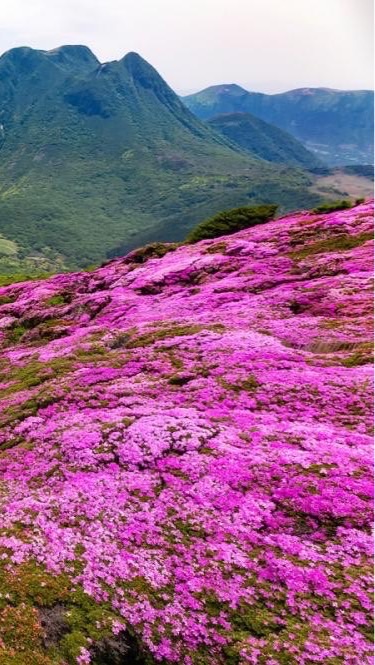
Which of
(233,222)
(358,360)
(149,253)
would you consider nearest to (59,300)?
(149,253)

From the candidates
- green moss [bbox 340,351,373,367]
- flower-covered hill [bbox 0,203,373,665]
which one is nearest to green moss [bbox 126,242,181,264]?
flower-covered hill [bbox 0,203,373,665]

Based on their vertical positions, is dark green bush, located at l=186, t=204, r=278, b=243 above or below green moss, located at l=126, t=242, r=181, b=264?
above

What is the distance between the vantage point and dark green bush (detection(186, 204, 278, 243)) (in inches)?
2365

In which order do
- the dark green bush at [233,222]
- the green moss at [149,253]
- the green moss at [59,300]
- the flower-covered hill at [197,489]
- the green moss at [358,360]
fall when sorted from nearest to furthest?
the flower-covered hill at [197,489]
the green moss at [358,360]
the green moss at [59,300]
the green moss at [149,253]
the dark green bush at [233,222]

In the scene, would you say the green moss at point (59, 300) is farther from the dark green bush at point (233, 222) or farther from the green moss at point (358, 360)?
the green moss at point (358, 360)

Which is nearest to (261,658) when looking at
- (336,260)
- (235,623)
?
(235,623)

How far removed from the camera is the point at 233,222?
198 ft

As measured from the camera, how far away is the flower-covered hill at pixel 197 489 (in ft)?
40.5

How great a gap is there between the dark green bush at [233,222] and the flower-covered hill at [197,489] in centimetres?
2748

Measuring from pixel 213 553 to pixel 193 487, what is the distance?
2.81 m

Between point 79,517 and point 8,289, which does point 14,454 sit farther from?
point 8,289

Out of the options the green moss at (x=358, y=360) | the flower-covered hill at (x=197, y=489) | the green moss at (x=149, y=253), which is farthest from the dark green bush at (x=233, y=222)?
the green moss at (x=358, y=360)

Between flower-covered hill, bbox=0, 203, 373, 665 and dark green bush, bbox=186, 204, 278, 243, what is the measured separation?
2748cm

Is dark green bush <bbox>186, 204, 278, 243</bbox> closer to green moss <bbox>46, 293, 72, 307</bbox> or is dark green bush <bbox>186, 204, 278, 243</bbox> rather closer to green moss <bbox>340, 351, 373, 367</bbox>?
green moss <bbox>46, 293, 72, 307</bbox>
